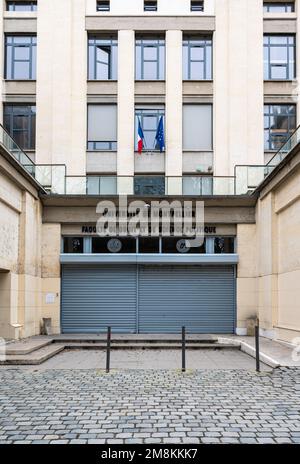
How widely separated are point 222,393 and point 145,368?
11.4 ft

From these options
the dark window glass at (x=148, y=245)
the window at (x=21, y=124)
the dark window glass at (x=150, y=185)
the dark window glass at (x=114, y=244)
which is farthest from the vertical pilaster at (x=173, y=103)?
the window at (x=21, y=124)

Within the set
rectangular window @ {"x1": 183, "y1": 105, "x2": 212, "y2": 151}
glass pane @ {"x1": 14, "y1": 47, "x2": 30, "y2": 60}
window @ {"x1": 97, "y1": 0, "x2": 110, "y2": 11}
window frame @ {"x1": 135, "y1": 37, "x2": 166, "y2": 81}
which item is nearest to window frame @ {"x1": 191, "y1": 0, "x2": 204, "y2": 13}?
Answer: window frame @ {"x1": 135, "y1": 37, "x2": 166, "y2": 81}

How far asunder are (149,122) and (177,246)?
6361 mm

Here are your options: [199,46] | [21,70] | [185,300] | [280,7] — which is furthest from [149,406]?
[280,7]

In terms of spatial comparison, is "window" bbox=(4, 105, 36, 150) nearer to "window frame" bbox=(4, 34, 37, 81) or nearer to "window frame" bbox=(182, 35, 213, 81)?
"window frame" bbox=(4, 34, 37, 81)

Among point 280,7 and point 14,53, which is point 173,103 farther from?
point 14,53

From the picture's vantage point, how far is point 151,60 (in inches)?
966

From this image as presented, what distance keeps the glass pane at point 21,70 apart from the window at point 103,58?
9.63 feet

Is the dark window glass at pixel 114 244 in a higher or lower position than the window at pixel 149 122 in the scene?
lower

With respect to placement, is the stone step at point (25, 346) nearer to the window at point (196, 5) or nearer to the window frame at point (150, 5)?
the window frame at point (150, 5)

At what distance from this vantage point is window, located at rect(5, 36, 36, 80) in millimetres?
24531

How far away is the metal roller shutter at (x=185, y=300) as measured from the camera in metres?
21.1

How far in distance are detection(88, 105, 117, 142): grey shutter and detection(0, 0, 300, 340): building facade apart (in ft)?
0.16

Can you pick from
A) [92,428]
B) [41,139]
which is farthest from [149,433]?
[41,139]
